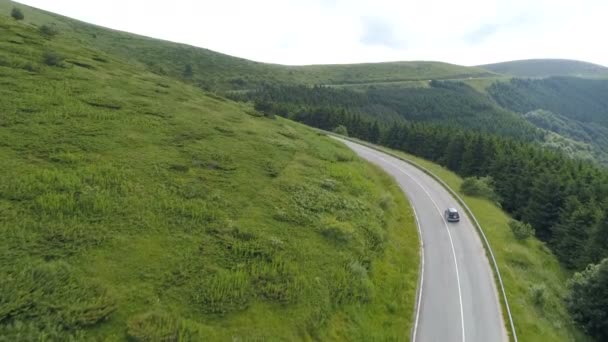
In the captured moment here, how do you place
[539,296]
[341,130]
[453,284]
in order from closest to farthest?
[539,296] → [453,284] → [341,130]

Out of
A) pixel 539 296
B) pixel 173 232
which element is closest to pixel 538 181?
pixel 539 296

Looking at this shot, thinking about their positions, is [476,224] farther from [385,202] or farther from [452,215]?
[385,202]

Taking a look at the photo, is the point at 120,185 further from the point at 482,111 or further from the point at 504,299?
the point at 482,111

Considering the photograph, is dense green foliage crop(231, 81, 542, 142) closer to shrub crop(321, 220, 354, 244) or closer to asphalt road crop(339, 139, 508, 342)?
asphalt road crop(339, 139, 508, 342)

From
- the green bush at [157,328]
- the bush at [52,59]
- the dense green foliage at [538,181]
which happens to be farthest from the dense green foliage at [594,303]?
the bush at [52,59]

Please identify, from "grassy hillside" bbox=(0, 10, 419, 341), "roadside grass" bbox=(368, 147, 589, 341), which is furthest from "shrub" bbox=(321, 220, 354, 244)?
"roadside grass" bbox=(368, 147, 589, 341)

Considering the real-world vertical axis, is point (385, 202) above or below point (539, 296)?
above

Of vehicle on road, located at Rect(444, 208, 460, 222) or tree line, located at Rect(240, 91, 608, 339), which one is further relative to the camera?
vehicle on road, located at Rect(444, 208, 460, 222)
